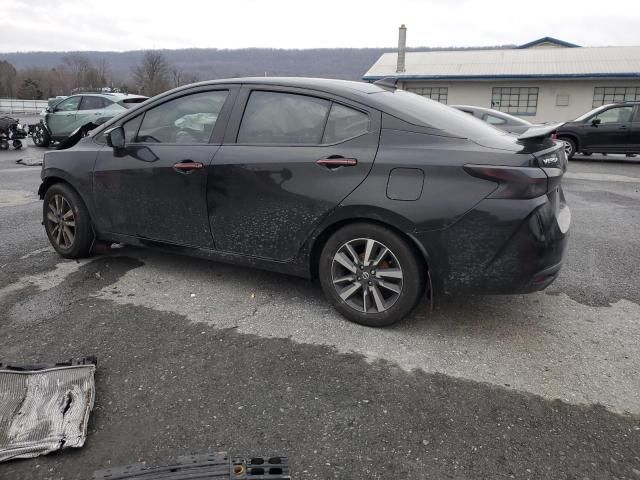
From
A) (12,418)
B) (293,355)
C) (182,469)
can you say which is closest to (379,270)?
(293,355)

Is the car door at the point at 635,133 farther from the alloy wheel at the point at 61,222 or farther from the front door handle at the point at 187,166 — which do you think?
the alloy wheel at the point at 61,222

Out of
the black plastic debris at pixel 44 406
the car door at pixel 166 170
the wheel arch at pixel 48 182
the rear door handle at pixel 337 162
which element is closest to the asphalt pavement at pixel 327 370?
the black plastic debris at pixel 44 406

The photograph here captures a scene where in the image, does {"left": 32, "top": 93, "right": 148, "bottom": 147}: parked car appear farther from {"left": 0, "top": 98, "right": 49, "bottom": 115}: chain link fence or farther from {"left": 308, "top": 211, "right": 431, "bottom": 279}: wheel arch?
{"left": 0, "top": 98, "right": 49, "bottom": 115}: chain link fence

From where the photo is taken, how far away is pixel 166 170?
159 inches

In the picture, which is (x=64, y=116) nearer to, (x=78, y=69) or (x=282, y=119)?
(x=282, y=119)

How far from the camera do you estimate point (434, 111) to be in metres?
3.63

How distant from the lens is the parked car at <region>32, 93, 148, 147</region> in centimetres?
1525

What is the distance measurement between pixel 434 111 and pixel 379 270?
3.89 feet

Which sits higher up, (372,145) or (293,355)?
(372,145)

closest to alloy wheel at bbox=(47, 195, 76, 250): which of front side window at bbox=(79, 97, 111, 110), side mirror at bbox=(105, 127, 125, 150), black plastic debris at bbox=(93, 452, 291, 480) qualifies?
side mirror at bbox=(105, 127, 125, 150)

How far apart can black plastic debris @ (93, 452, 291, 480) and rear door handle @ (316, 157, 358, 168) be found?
1877 mm

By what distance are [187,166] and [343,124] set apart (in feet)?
4.08

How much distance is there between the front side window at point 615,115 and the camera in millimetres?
13992

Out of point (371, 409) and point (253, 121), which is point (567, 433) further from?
point (253, 121)
